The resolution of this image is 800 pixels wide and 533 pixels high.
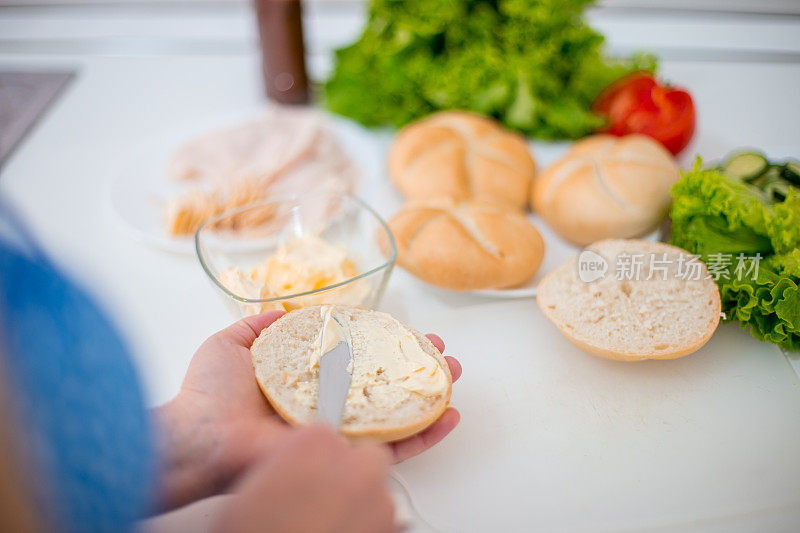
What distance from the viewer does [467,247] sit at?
107cm

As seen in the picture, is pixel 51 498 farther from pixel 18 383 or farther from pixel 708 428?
pixel 708 428

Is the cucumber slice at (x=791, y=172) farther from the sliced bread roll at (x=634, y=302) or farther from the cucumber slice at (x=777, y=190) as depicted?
the sliced bread roll at (x=634, y=302)

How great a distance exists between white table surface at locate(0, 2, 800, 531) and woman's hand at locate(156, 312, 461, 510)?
0.05 metres

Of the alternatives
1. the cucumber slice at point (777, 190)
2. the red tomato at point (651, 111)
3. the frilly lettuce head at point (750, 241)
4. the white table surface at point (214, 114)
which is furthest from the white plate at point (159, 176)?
the cucumber slice at point (777, 190)

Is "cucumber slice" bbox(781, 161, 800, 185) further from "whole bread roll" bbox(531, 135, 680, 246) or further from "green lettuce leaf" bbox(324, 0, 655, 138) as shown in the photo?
"green lettuce leaf" bbox(324, 0, 655, 138)

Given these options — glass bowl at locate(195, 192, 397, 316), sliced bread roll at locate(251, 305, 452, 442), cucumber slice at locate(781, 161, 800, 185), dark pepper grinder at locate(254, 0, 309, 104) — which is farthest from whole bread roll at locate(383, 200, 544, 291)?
dark pepper grinder at locate(254, 0, 309, 104)

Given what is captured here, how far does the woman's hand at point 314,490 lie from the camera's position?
0.57 m

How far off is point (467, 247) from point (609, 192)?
1.14 feet

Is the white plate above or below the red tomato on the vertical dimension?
below

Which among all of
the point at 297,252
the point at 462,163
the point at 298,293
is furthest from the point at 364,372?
the point at 462,163

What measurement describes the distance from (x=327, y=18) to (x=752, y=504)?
213 centimetres

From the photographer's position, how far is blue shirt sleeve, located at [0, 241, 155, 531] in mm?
477

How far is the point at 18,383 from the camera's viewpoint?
0.47 m

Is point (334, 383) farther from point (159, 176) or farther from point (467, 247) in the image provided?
point (159, 176)
